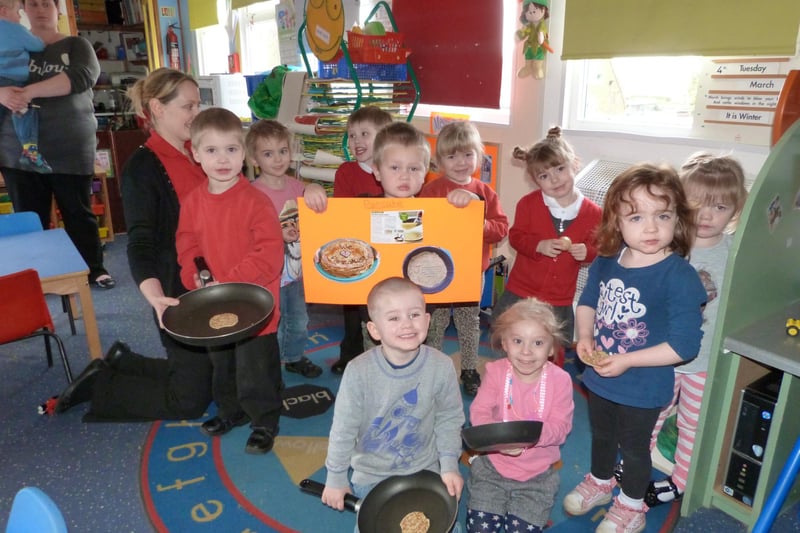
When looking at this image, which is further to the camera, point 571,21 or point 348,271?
point 571,21

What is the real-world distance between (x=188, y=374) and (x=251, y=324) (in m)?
0.84

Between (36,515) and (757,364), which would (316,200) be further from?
(757,364)

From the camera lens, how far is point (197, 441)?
7.98 ft

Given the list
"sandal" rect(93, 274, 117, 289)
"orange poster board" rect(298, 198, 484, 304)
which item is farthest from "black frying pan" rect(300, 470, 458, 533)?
"sandal" rect(93, 274, 117, 289)

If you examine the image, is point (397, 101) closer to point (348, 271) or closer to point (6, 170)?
point (348, 271)

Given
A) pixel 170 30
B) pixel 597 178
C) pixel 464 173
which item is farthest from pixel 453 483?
pixel 170 30

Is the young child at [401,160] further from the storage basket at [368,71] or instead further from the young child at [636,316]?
the storage basket at [368,71]

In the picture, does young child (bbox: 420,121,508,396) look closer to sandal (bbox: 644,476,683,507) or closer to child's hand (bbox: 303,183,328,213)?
child's hand (bbox: 303,183,328,213)

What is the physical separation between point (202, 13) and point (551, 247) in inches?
212

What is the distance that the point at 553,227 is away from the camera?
7.73 feet

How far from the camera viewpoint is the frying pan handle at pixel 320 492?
1377 mm

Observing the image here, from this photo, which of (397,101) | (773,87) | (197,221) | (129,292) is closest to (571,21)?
(773,87)

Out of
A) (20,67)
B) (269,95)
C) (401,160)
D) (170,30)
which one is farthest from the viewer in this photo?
(170,30)

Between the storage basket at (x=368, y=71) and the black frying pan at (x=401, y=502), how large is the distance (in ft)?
8.44
